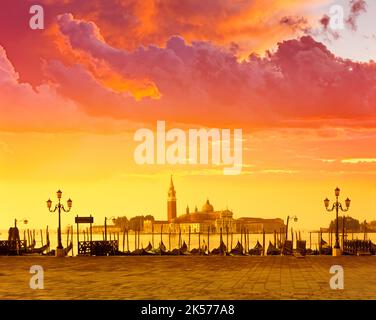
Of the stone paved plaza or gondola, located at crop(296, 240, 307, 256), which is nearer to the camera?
the stone paved plaza

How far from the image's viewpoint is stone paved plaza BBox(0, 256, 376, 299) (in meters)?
18.7

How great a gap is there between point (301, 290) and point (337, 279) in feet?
10.5

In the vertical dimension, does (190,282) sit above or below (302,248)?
above

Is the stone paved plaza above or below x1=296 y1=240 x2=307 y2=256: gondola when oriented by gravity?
above

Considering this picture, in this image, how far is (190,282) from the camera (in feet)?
73.3

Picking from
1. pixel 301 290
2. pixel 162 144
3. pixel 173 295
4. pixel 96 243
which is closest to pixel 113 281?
pixel 173 295

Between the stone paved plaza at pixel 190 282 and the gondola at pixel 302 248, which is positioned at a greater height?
the stone paved plaza at pixel 190 282

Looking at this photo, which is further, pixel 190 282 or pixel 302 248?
pixel 302 248

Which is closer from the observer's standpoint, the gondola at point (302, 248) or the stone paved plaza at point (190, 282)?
the stone paved plaza at point (190, 282)

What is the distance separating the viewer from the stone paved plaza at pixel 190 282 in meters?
18.7
